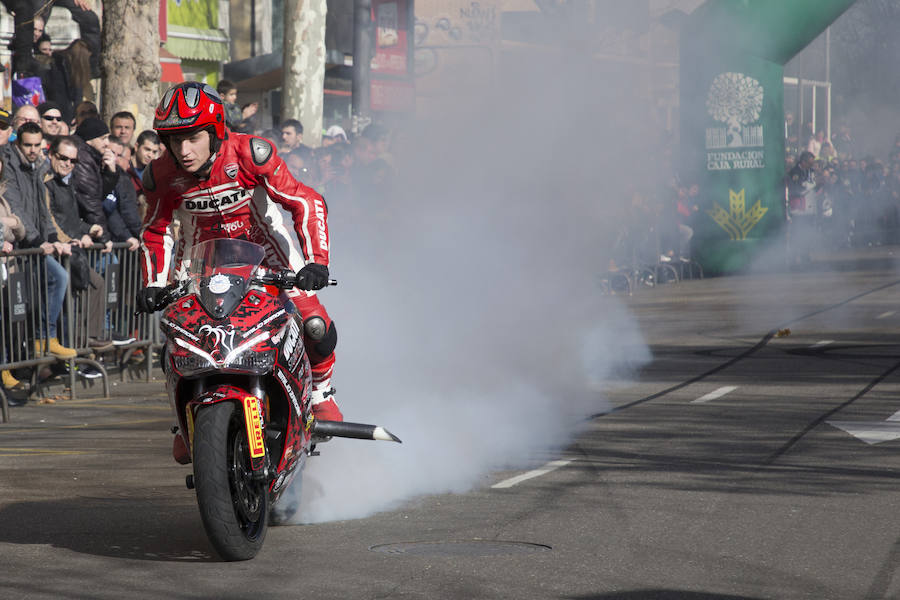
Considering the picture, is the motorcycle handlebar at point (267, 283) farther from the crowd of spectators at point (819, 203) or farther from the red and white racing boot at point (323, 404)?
the crowd of spectators at point (819, 203)

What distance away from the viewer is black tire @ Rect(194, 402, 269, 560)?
19.8 ft

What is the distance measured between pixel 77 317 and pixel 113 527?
5927 millimetres

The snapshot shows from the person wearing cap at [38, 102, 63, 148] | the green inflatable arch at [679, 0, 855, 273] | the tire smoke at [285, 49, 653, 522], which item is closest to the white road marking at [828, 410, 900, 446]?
the tire smoke at [285, 49, 653, 522]

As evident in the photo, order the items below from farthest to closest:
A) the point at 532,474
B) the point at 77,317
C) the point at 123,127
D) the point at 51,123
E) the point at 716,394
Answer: the point at 123,127 → the point at 51,123 → the point at 77,317 → the point at 716,394 → the point at 532,474

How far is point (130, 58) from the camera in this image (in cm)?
1709

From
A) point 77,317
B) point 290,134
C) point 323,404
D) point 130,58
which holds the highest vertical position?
point 130,58

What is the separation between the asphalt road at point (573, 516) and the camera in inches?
233

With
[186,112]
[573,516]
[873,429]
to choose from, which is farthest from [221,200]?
[873,429]

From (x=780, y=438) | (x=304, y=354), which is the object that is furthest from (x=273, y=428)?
(x=780, y=438)

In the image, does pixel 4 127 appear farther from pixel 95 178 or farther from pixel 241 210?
pixel 241 210

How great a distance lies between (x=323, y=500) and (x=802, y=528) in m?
2.25

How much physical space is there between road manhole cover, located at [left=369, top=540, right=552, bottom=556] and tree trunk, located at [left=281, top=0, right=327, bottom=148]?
15.8 metres

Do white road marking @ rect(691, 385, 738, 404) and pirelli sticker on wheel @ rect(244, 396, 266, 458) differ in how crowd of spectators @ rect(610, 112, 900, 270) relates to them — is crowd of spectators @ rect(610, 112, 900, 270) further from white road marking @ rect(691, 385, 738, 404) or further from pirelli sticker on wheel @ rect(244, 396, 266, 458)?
pirelli sticker on wheel @ rect(244, 396, 266, 458)

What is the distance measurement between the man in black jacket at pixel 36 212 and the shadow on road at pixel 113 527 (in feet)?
15.2
